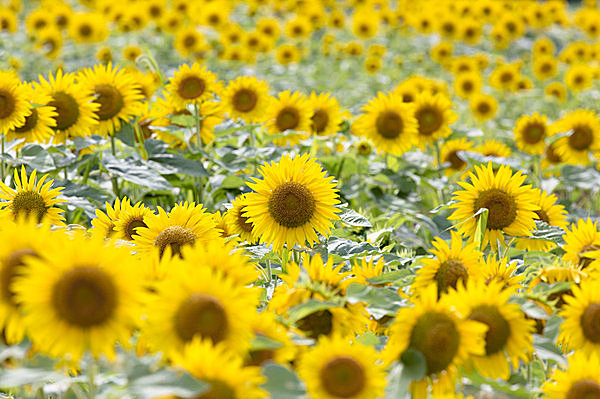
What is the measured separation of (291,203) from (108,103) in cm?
113

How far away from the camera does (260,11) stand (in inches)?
374

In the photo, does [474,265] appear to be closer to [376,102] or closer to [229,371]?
Answer: [229,371]

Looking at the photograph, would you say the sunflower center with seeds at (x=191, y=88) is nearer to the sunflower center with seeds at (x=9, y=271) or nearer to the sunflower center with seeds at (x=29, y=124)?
the sunflower center with seeds at (x=29, y=124)

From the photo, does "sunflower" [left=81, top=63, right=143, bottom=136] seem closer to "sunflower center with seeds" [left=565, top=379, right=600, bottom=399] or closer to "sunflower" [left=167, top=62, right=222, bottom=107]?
"sunflower" [left=167, top=62, right=222, bottom=107]

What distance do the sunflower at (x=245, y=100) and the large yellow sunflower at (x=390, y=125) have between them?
45 centimetres

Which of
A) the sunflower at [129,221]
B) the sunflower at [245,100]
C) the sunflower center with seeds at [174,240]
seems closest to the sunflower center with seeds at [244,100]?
the sunflower at [245,100]

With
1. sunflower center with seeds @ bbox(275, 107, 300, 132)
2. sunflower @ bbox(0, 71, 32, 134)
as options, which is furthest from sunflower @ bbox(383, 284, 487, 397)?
sunflower center with seeds @ bbox(275, 107, 300, 132)

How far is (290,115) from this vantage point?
3.15m

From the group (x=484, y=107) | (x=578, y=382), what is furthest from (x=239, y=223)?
(x=484, y=107)

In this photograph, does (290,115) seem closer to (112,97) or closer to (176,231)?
(112,97)

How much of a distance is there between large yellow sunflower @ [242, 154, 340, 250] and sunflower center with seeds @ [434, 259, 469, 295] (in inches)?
15.1

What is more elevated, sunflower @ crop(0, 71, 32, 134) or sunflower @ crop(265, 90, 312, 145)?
sunflower @ crop(265, 90, 312, 145)

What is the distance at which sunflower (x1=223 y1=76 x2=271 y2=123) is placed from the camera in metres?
3.10

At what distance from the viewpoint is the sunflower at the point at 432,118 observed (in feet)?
10.7
